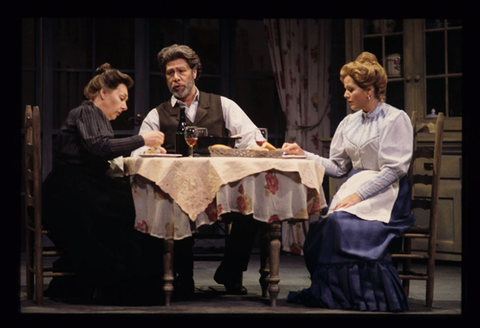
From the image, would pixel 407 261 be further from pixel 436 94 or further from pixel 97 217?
pixel 436 94

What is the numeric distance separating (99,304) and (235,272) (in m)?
0.83

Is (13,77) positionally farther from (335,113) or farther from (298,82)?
(335,113)

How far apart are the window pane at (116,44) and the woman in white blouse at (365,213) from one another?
4.40 m

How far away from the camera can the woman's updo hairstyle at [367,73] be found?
371 cm

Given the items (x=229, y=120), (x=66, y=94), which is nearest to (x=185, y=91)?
(x=229, y=120)

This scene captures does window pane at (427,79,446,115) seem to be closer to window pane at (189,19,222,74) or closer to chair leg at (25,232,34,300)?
window pane at (189,19,222,74)

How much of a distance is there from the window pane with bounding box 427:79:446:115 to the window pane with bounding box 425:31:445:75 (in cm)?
8

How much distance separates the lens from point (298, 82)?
6148 mm

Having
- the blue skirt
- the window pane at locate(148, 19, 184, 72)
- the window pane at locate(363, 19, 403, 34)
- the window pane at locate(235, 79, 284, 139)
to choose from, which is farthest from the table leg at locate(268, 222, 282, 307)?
the window pane at locate(235, 79, 284, 139)

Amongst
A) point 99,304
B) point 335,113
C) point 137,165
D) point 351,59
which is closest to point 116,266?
point 99,304

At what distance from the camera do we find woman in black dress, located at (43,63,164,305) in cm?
353

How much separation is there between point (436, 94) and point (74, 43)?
155 inches

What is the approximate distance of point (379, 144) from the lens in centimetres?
371

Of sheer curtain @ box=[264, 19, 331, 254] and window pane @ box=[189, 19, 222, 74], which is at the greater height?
window pane @ box=[189, 19, 222, 74]
